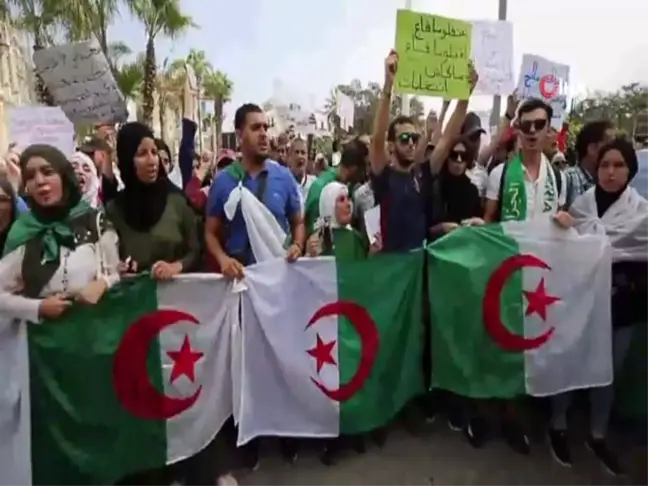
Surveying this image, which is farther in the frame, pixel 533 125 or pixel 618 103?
pixel 618 103

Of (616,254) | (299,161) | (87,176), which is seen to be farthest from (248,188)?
(299,161)

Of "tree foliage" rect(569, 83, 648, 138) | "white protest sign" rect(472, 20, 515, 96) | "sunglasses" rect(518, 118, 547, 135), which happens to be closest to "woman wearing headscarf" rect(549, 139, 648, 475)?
"sunglasses" rect(518, 118, 547, 135)

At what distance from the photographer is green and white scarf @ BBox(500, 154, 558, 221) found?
467cm

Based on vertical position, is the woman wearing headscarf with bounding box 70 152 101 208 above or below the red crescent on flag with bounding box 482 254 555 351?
above

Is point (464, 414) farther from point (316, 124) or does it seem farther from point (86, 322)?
point (316, 124)

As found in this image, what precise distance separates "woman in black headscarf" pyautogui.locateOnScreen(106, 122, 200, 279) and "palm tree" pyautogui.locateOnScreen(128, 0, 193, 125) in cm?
2041

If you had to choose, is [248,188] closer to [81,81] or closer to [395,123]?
[395,123]

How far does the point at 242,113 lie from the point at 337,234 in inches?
48.2

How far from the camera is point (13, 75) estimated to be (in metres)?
40.0

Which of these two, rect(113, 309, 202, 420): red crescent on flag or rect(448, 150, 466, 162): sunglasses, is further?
rect(448, 150, 466, 162): sunglasses

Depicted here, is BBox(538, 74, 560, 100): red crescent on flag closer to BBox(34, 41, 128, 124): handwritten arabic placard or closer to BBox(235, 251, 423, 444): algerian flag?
BBox(235, 251, 423, 444): algerian flag

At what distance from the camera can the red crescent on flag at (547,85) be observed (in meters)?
7.36

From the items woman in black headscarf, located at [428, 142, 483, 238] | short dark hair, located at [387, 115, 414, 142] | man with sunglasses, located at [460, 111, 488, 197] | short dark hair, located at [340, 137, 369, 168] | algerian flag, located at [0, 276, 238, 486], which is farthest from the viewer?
short dark hair, located at [340, 137, 369, 168]

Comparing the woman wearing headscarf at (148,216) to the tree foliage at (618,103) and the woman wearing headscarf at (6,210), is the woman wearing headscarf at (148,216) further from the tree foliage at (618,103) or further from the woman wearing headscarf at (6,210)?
the tree foliage at (618,103)
